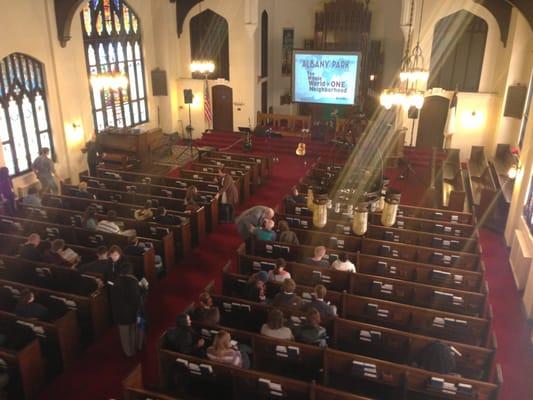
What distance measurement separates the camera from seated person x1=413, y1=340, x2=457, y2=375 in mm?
5457

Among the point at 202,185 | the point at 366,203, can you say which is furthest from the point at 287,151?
the point at 366,203

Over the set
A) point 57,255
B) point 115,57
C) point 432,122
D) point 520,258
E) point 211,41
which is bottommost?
point 520,258

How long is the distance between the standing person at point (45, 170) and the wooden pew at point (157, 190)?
780mm

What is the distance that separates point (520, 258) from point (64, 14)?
41.3ft

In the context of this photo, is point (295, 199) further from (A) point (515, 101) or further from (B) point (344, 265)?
(A) point (515, 101)

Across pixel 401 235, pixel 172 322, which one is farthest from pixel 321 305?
pixel 401 235

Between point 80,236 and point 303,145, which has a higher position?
point 303,145

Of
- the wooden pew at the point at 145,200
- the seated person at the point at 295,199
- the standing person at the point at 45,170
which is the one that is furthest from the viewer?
the standing person at the point at 45,170

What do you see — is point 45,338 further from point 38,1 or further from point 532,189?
point 38,1

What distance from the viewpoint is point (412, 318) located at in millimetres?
6633

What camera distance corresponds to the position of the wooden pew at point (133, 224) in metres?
9.34

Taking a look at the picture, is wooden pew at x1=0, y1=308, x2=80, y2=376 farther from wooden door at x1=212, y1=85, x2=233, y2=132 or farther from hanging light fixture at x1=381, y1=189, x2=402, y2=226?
wooden door at x1=212, y1=85, x2=233, y2=132

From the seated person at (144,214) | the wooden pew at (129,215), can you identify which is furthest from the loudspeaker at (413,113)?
the seated person at (144,214)

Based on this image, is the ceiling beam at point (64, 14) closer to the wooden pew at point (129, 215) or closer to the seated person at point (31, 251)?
the wooden pew at point (129, 215)
